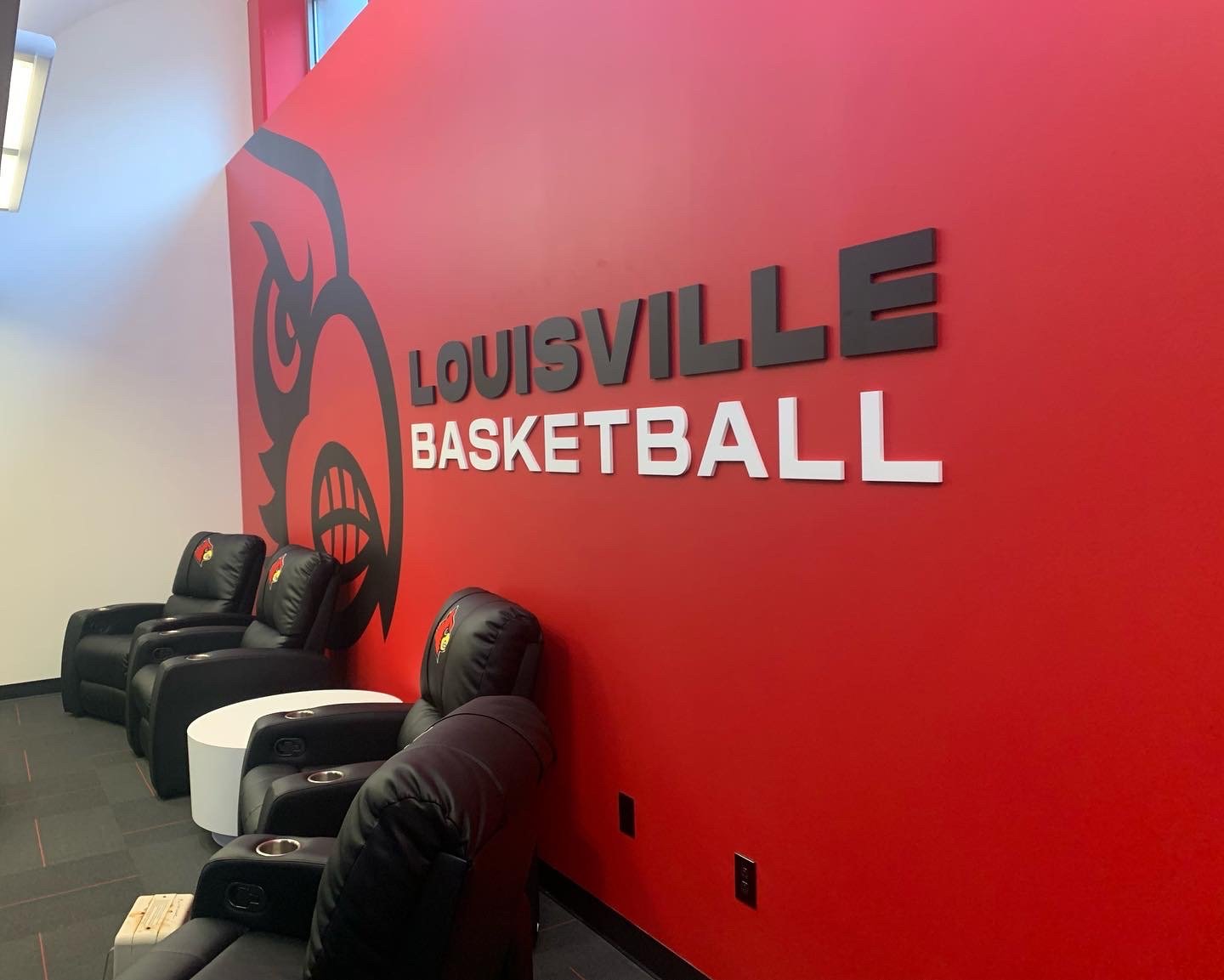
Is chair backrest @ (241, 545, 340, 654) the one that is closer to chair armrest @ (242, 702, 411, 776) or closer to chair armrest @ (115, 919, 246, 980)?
chair armrest @ (242, 702, 411, 776)

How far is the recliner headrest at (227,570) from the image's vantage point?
4.96 meters

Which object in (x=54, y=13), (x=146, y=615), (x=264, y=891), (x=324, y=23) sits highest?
(x=324, y=23)

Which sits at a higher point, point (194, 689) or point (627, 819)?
point (194, 689)

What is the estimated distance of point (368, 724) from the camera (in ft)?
10.1

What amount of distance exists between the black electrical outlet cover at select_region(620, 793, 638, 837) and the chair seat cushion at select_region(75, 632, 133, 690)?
3385 millimetres

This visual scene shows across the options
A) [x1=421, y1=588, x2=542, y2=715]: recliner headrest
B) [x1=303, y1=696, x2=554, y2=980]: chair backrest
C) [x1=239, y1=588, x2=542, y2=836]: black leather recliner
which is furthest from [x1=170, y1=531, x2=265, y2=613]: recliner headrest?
[x1=303, y1=696, x2=554, y2=980]: chair backrest

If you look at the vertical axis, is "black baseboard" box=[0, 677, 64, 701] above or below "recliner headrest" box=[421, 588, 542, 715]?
below

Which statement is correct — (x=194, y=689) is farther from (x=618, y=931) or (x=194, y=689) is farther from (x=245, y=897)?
(x=618, y=931)

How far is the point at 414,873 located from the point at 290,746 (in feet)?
5.89

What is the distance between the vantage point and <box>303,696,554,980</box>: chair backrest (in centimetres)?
138

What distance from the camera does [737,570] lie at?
2148 millimetres

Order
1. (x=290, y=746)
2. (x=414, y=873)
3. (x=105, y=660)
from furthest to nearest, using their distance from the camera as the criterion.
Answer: (x=105, y=660), (x=290, y=746), (x=414, y=873)

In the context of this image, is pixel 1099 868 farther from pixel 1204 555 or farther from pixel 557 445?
pixel 557 445

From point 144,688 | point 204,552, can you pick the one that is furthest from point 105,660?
point 144,688
